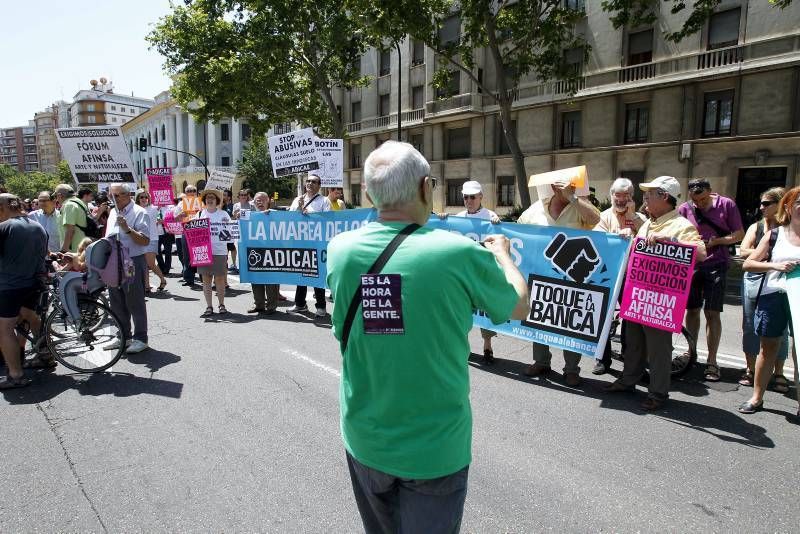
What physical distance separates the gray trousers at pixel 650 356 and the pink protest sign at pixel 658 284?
4.9 inches

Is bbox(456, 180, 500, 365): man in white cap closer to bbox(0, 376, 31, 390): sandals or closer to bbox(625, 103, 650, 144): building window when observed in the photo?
bbox(0, 376, 31, 390): sandals

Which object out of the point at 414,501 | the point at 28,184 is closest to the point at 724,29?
the point at 414,501

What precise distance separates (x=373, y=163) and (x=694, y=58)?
1032 inches

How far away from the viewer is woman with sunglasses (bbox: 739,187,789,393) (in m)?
4.92

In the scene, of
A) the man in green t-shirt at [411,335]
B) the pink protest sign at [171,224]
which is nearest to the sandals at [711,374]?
the man in green t-shirt at [411,335]

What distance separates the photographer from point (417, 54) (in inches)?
1375

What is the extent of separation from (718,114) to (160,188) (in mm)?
22643

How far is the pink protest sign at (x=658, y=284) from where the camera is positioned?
4.43 m

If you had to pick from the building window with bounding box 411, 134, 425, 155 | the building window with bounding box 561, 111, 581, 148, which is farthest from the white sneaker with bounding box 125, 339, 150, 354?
the building window with bounding box 411, 134, 425, 155

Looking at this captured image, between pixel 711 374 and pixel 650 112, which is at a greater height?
pixel 650 112

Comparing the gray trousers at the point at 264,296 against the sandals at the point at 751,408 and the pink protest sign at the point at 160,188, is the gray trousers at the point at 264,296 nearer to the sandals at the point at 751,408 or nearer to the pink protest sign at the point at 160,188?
the sandals at the point at 751,408

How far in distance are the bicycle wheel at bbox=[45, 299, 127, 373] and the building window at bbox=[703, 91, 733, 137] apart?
81.5ft

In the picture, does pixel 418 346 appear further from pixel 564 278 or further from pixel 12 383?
pixel 12 383

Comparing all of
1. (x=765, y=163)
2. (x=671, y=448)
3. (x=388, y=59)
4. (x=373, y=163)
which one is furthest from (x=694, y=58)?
(x=373, y=163)
